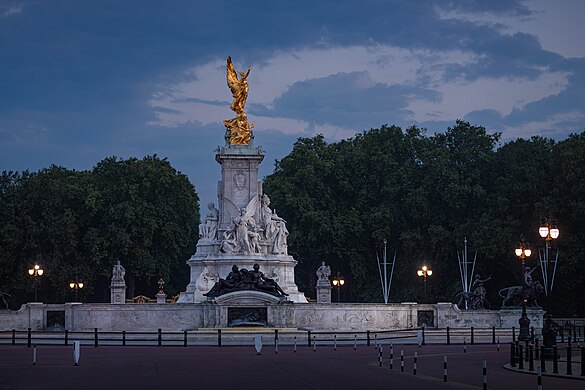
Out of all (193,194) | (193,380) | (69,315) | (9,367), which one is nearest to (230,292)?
(69,315)

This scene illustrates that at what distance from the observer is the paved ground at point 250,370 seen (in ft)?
83.8

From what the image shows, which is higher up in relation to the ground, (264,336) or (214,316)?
(214,316)

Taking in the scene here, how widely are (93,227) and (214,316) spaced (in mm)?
40166

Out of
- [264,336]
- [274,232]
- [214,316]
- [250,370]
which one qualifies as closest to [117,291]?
[274,232]

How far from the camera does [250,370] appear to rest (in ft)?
101

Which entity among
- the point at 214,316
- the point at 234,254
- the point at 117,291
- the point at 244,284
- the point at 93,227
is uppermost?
the point at 93,227

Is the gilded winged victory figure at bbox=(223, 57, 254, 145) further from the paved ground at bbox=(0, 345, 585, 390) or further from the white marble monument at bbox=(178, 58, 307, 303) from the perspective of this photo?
the paved ground at bbox=(0, 345, 585, 390)

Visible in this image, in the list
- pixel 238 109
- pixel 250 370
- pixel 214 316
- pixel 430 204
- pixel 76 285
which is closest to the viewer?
pixel 250 370

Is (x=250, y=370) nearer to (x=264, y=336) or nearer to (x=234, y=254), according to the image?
(x=264, y=336)

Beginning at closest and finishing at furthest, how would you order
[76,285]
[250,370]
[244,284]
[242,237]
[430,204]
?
[250,370], [244,284], [242,237], [76,285], [430,204]

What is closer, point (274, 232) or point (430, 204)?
point (274, 232)

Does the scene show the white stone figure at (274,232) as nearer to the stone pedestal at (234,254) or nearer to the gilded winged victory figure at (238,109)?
the stone pedestal at (234,254)

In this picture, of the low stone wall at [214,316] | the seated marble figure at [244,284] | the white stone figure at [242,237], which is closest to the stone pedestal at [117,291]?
the white stone figure at [242,237]

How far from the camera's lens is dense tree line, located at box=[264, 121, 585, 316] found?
3115 inches
